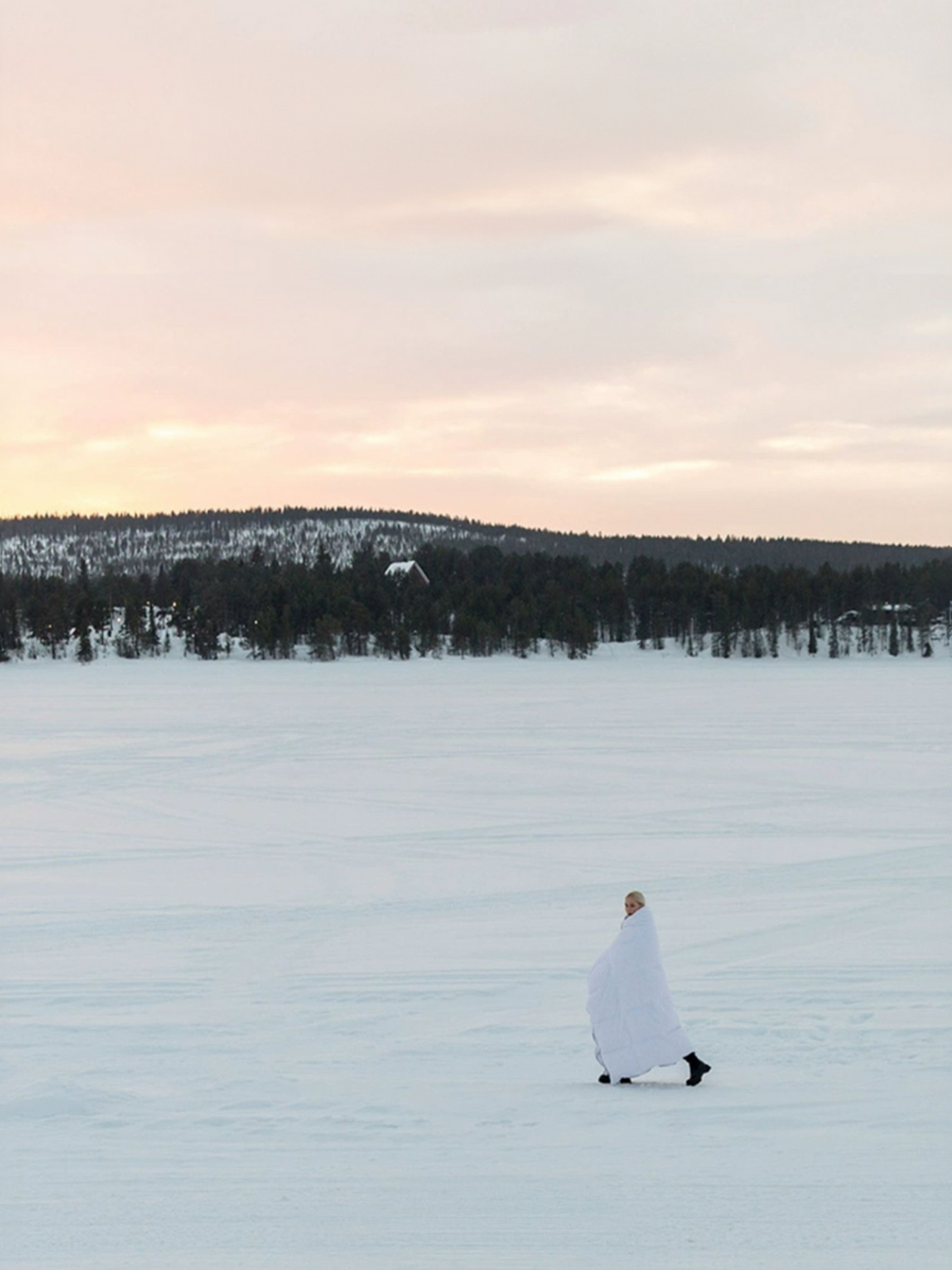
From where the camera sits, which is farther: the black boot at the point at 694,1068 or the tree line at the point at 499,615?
the tree line at the point at 499,615

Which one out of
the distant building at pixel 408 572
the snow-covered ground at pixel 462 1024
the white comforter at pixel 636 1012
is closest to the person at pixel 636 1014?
the white comforter at pixel 636 1012

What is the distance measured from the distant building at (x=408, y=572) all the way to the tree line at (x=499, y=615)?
6.27 meters

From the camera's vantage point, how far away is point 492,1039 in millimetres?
8031

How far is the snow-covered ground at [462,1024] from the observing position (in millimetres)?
5301

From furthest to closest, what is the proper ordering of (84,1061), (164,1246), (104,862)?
1. (104,862)
2. (84,1061)
3. (164,1246)

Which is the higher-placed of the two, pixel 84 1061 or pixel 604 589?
pixel 604 589

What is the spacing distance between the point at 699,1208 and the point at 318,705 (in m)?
38.9

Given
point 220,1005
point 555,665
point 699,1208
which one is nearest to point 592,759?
point 220,1005

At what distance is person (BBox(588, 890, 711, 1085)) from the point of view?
702 cm

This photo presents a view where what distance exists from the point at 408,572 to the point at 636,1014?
4429 inches

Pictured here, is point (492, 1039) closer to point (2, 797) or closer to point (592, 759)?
point (2, 797)

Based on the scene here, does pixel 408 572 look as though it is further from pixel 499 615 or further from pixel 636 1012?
pixel 636 1012

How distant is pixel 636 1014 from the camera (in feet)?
23.2

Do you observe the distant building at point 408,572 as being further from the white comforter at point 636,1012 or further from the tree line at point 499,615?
the white comforter at point 636,1012
